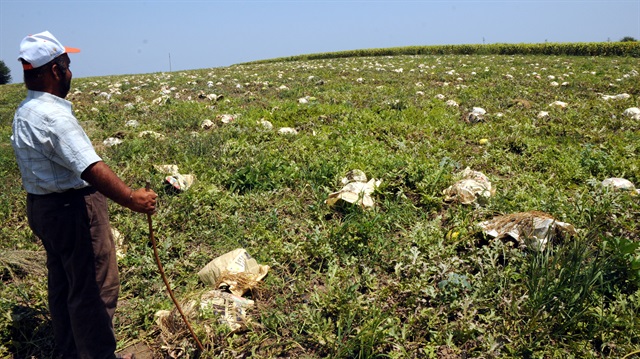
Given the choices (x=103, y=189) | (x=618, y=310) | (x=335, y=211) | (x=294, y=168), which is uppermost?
(x=103, y=189)

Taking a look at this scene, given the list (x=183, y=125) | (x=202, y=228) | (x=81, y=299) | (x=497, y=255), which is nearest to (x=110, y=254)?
(x=81, y=299)

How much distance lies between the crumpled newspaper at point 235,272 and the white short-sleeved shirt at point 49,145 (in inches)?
51.8

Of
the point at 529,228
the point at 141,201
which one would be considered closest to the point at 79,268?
the point at 141,201

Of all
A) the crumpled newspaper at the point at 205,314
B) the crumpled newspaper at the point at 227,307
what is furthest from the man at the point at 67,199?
the crumpled newspaper at the point at 227,307

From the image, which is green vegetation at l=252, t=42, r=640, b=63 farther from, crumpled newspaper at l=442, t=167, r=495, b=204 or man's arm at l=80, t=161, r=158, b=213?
man's arm at l=80, t=161, r=158, b=213

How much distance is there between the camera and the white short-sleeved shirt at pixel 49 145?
6.84ft

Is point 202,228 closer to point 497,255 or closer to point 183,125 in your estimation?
point 497,255

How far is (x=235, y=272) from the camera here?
3156 millimetres

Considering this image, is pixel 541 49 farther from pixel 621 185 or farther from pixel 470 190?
pixel 470 190

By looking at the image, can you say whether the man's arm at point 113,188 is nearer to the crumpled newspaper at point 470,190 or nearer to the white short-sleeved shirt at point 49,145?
the white short-sleeved shirt at point 49,145

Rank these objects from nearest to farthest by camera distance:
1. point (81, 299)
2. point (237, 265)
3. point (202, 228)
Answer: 1. point (81, 299)
2. point (237, 265)
3. point (202, 228)

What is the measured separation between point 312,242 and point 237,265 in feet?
2.43

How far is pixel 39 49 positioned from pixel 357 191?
303cm

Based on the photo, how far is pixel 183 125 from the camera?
724 cm
